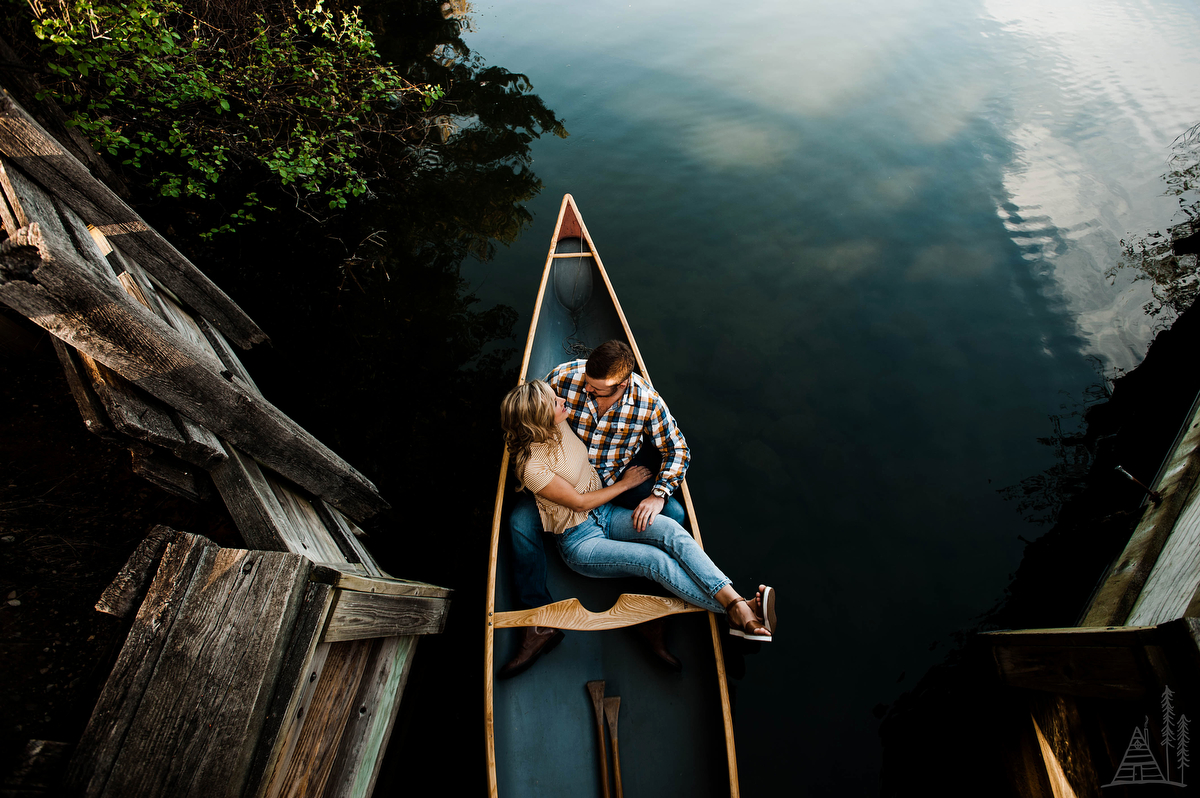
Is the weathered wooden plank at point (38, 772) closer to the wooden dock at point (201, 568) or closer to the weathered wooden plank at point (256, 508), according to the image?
the wooden dock at point (201, 568)

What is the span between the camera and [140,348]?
2.31 metres

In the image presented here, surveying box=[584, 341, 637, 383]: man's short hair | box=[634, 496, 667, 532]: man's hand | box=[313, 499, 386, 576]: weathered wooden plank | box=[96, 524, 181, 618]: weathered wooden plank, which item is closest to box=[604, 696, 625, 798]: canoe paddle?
box=[634, 496, 667, 532]: man's hand

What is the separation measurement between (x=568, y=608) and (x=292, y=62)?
18.9 ft

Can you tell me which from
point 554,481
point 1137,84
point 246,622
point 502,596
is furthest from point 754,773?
point 1137,84

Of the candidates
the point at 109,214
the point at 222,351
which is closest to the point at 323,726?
the point at 222,351

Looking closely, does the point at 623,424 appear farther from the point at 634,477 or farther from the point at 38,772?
the point at 38,772

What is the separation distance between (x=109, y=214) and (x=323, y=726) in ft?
10.6

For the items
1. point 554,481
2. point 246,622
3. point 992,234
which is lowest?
point 246,622

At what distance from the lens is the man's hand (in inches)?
136

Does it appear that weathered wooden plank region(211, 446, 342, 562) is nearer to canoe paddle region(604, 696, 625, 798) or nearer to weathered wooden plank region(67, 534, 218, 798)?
weathered wooden plank region(67, 534, 218, 798)

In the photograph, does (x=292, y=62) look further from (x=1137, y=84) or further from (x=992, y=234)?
(x=1137, y=84)

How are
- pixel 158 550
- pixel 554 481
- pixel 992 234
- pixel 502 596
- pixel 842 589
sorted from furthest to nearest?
pixel 992 234 < pixel 842 589 < pixel 502 596 < pixel 554 481 < pixel 158 550

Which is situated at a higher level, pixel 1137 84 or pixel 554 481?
pixel 1137 84

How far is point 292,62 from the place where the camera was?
5.39m
